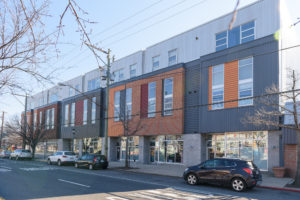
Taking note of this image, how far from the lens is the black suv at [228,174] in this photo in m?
14.1

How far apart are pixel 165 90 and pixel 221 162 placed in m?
15.6

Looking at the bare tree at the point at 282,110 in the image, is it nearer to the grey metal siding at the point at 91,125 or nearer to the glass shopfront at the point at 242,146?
the glass shopfront at the point at 242,146

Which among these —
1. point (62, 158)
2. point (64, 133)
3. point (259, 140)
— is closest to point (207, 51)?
point (259, 140)

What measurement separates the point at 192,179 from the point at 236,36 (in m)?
14.3

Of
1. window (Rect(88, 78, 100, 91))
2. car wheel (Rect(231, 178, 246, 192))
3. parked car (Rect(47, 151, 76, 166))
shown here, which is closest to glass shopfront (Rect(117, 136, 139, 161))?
parked car (Rect(47, 151, 76, 166))

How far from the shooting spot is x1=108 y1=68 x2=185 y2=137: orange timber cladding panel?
28062 mm

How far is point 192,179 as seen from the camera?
16.0 m

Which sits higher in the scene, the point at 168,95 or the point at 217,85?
the point at 217,85

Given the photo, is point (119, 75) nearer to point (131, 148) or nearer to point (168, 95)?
point (131, 148)

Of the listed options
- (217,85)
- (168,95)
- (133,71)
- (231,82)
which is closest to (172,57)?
(168,95)

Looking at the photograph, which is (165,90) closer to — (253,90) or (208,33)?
(208,33)

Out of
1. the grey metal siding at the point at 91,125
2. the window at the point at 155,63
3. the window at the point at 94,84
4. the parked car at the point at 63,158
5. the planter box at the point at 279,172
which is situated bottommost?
the parked car at the point at 63,158

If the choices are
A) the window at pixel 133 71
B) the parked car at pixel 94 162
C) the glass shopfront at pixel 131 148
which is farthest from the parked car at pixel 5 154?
the parked car at pixel 94 162

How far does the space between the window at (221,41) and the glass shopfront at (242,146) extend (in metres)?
7.60
